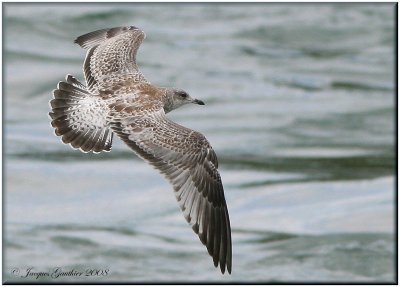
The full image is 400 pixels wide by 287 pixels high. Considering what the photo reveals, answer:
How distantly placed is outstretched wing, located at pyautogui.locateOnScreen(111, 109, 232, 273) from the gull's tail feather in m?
0.13

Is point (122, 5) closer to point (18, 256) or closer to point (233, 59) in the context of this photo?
point (233, 59)

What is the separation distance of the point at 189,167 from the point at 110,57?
1.42m

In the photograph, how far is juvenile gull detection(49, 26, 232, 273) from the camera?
8391mm

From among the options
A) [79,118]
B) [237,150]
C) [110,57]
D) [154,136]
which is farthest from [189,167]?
[237,150]

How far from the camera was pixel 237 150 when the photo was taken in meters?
25.2

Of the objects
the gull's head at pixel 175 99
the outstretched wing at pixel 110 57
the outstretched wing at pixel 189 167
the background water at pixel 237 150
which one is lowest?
the background water at pixel 237 150

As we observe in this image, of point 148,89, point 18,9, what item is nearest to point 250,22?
point 18,9

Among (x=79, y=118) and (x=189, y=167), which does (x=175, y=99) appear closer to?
(x=189, y=167)

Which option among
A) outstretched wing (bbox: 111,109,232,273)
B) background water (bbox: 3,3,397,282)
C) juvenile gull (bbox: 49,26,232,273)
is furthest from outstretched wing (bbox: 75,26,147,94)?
background water (bbox: 3,3,397,282)

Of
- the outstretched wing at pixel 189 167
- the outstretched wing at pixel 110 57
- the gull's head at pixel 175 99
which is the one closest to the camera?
the outstretched wing at pixel 189 167

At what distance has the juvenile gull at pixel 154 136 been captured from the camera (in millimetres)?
8391

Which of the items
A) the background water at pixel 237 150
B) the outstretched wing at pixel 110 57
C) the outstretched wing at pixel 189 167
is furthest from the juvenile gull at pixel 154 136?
the background water at pixel 237 150

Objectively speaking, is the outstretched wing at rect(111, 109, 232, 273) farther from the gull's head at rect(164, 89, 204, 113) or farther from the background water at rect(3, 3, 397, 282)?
the background water at rect(3, 3, 397, 282)

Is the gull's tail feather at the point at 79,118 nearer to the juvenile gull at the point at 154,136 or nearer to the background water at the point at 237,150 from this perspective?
the juvenile gull at the point at 154,136
